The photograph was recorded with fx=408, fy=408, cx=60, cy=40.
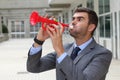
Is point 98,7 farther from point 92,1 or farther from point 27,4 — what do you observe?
point 27,4

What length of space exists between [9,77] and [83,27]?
9.30 m

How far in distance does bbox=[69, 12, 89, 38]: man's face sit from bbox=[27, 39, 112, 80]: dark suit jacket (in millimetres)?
131

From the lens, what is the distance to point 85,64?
2.63m

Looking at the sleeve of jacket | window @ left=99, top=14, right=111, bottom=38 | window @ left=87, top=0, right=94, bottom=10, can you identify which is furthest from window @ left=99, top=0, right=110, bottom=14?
the sleeve of jacket

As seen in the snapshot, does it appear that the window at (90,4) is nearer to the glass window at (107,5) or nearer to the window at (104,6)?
the window at (104,6)

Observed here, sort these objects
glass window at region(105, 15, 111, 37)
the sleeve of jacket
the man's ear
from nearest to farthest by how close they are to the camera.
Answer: the sleeve of jacket → the man's ear → glass window at region(105, 15, 111, 37)

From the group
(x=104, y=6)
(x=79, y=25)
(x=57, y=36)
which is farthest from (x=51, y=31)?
(x=104, y=6)

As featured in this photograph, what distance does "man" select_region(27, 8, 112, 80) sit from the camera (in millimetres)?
2514

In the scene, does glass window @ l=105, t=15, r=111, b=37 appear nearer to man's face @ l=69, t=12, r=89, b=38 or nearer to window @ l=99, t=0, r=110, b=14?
window @ l=99, t=0, r=110, b=14

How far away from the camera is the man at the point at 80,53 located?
251 centimetres

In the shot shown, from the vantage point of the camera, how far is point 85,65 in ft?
8.63

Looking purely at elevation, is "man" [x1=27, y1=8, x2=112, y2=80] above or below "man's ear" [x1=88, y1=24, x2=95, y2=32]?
below

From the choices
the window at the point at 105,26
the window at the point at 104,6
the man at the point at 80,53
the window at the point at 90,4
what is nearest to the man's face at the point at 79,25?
the man at the point at 80,53

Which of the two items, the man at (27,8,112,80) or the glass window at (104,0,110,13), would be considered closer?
the man at (27,8,112,80)
